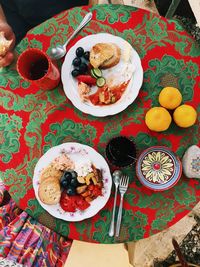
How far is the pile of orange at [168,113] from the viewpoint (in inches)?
56.5

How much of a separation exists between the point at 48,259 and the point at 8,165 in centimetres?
49

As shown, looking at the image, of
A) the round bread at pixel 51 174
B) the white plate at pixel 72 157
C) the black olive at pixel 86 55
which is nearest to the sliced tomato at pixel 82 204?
the white plate at pixel 72 157

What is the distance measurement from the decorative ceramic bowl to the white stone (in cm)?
3

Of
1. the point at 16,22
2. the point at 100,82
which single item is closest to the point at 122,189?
the point at 100,82

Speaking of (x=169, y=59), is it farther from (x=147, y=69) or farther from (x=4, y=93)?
(x=4, y=93)

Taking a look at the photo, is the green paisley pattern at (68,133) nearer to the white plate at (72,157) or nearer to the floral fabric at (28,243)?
the white plate at (72,157)

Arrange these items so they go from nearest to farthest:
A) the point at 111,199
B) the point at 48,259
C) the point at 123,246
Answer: the point at 111,199 → the point at 48,259 → the point at 123,246

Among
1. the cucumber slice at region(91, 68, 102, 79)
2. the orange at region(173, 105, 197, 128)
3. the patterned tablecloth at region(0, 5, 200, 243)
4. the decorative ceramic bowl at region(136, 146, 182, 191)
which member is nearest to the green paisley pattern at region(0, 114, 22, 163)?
the patterned tablecloth at region(0, 5, 200, 243)

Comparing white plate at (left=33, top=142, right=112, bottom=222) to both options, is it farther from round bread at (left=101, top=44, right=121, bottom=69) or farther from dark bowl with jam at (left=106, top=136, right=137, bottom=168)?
round bread at (left=101, top=44, right=121, bottom=69)

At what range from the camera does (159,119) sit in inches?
56.3

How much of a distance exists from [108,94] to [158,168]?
37 cm

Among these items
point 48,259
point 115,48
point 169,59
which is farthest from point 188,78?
point 48,259

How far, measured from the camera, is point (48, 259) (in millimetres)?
1678

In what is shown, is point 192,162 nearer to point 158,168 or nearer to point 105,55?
point 158,168
